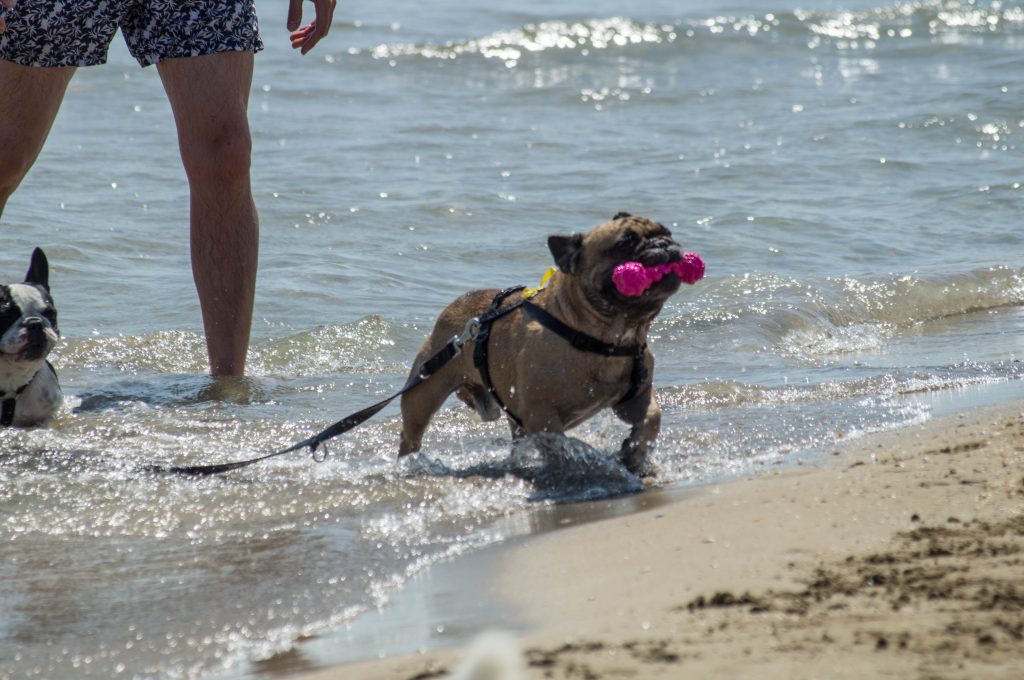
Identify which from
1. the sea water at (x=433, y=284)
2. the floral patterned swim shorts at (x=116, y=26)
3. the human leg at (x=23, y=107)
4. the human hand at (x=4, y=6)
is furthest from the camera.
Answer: the human leg at (x=23, y=107)

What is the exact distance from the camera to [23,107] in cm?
561

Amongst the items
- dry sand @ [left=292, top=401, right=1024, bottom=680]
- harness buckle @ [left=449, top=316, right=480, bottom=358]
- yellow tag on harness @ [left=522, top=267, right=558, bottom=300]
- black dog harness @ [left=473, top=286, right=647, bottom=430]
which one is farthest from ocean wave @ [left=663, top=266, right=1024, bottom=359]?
dry sand @ [left=292, top=401, right=1024, bottom=680]

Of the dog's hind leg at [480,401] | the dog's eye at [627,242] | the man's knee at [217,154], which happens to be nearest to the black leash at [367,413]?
the dog's hind leg at [480,401]

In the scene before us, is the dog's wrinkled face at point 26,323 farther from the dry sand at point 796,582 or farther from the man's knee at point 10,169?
the dry sand at point 796,582

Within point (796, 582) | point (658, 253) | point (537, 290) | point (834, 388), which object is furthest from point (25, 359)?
point (796, 582)

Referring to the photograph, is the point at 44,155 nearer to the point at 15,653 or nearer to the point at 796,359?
the point at 796,359

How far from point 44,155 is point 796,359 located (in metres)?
7.52

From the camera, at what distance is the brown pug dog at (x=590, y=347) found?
4.60 meters

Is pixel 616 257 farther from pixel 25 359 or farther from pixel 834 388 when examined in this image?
pixel 25 359

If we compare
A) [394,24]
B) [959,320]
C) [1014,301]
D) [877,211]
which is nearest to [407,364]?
[959,320]

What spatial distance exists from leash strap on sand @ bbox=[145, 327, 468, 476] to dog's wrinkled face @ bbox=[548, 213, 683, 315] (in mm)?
505

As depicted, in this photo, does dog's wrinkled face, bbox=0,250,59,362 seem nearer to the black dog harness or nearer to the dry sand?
the black dog harness

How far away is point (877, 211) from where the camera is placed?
1045 centimetres

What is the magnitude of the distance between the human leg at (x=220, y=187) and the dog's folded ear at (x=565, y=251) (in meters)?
1.72
